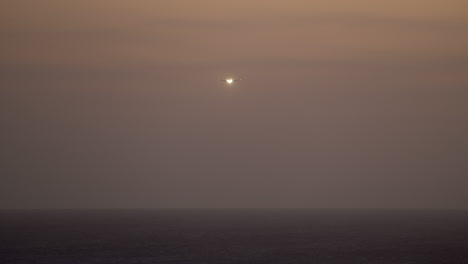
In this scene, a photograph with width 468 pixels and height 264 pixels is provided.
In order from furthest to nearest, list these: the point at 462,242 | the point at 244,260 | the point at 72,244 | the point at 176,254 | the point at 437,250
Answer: the point at 462,242, the point at 72,244, the point at 437,250, the point at 176,254, the point at 244,260

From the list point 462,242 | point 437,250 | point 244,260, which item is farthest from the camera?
point 462,242

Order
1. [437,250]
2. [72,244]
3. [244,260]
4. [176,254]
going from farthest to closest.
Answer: [72,244], [437,250], [176,254], [244,260]

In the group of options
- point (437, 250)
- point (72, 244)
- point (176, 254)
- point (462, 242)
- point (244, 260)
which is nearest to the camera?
point (244, 260)

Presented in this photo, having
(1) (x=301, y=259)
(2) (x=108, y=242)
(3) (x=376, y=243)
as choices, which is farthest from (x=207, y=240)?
(1) (x=301, y=259)

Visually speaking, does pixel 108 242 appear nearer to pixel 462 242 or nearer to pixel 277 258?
pixel 277 258

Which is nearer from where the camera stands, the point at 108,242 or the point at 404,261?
the point at 404,261

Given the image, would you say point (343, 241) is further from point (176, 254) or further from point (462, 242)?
point (176, 254)

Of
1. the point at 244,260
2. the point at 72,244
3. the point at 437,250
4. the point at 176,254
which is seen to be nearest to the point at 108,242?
the point at 72,244

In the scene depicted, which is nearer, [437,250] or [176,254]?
[176,254]
